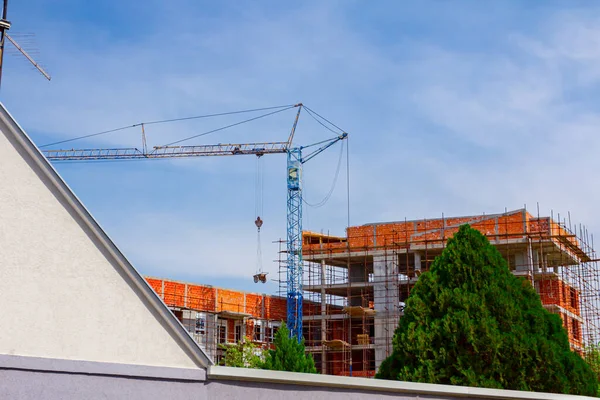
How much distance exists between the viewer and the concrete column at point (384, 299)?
5312 cm

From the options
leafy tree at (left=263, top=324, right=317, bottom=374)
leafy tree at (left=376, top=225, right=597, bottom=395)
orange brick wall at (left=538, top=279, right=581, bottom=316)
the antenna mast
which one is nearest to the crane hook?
orange brick wall at (left=538, top=279, right=581, bottom=316)

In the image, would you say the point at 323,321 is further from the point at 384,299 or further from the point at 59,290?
the point at 59,290

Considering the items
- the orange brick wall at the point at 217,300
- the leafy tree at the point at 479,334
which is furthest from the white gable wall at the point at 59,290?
the orange brick wall at the point at 217,300

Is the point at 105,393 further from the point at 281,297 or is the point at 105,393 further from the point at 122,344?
the point at 281,297

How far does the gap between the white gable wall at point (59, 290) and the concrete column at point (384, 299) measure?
45.4 metres

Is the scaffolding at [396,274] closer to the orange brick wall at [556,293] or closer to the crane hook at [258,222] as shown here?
the orange brick wall at [556,293]

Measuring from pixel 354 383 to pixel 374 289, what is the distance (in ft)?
150

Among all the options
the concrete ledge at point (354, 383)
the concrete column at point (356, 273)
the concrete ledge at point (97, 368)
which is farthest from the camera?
the concrete column at point (356, 273)

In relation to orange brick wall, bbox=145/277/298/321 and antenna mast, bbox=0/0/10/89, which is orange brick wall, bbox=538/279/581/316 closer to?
orange brick wall, bbox=145/277/298/321

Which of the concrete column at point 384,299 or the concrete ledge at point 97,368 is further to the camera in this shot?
the concrete column at point 384,299

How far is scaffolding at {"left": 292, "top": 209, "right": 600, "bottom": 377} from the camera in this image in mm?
49906

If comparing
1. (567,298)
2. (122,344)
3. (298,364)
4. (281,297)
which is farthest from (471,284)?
(281,297)

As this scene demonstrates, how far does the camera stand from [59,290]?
7797 millimetres

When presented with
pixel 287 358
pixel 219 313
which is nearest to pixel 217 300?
pixel 219 313
